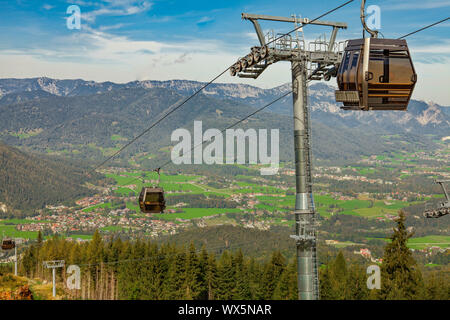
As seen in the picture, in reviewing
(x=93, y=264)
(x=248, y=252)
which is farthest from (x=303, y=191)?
(x=248, y=252)

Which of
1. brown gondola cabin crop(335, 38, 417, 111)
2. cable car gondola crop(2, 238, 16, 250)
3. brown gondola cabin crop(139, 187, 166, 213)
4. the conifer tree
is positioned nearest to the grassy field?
the conifer tree

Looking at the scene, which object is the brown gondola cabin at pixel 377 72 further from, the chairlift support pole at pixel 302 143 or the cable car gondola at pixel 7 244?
the cable car gondola at pixel 7 244

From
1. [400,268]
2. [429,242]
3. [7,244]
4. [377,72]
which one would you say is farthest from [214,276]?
[429,242]

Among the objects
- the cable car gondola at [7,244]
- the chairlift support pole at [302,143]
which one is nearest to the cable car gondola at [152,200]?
the chairlift support pole at [302,143]

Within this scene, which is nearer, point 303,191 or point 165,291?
point 303,191

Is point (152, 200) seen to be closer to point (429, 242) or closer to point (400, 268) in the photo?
point (400, 268)

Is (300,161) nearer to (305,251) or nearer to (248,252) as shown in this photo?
(305,251)

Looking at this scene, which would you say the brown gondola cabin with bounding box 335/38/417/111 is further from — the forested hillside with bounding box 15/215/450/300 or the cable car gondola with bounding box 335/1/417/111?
the forested hillside with bounding box 15/215/450/300

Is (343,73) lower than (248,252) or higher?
higher
